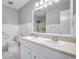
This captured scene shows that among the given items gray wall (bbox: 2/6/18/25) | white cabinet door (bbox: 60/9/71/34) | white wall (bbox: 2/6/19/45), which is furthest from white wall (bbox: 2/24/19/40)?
white cabinet door (bbox: 60/9/71/34)

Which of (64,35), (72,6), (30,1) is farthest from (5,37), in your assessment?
(72,6)

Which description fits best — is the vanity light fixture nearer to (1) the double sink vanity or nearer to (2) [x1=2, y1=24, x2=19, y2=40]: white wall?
(1) the double sink vanity

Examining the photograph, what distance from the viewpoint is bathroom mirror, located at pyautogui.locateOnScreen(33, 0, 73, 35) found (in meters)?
1.61

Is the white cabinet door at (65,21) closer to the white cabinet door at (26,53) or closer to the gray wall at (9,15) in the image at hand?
the white cabinet door at (26,53)

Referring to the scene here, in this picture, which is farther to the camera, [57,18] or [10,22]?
[10,22]

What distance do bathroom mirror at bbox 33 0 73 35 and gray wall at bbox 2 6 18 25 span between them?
1.98 meters

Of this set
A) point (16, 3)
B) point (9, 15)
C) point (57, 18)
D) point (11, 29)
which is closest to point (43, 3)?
point (57, 18)

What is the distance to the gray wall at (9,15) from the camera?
13.4 ft

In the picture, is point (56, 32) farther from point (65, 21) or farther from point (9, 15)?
point (9, 15)

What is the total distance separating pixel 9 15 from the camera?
4.22 metres

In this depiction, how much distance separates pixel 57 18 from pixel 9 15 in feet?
10.0

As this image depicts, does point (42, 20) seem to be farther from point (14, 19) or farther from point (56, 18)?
point (14, 19)

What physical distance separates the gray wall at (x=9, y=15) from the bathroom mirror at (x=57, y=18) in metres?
1.98

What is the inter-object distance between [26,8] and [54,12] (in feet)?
6.20
